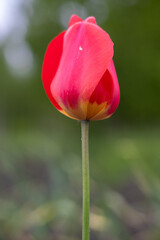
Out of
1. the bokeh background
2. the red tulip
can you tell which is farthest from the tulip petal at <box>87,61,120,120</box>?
the bokeh background

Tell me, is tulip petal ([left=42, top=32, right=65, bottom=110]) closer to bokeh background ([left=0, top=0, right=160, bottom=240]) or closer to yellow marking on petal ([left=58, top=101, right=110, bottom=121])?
yellow marking on petal ([left=58, top=101, right=110, bottom=121])

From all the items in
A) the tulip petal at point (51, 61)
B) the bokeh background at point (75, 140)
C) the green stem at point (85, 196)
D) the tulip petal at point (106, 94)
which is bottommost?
the green stem at point (85, 196)

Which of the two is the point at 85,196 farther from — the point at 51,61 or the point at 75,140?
the point at 75,140

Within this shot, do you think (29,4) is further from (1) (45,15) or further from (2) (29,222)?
(2) (29,222)

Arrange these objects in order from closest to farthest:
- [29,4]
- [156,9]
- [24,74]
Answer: [156,9] < [29,4] < [24,74]

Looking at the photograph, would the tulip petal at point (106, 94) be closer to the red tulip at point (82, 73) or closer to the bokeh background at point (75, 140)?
the red tulip at point (82, 73)

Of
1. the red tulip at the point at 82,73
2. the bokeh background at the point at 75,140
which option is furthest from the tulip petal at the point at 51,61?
the bokeh background at the point at 75,140

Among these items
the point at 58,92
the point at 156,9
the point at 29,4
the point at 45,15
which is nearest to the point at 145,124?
the point at 156,9
